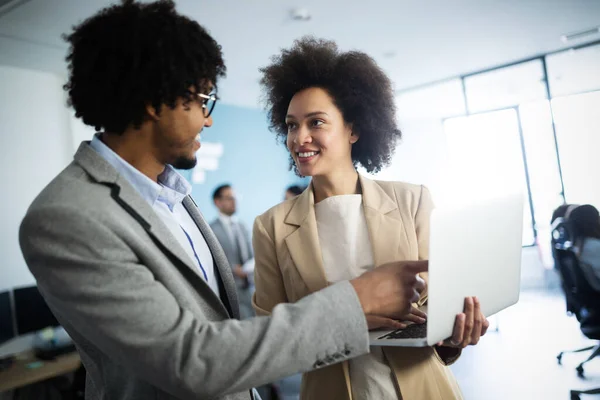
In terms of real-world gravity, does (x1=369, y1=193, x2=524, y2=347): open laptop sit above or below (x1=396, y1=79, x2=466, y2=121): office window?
below

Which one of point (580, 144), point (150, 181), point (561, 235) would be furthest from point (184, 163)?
point (561, 235)

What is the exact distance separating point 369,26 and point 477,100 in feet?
4.01

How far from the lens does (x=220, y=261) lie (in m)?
1.17

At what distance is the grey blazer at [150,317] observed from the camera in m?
0.71

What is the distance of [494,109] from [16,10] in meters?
3.73

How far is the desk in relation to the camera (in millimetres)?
3023

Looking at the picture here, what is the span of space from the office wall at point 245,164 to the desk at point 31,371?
3.11 m

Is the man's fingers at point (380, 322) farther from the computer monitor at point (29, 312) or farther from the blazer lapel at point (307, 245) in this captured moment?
the computer monitor at point (29, 312)

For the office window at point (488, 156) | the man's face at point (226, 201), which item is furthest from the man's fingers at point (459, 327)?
the man's face at point (226, 201)

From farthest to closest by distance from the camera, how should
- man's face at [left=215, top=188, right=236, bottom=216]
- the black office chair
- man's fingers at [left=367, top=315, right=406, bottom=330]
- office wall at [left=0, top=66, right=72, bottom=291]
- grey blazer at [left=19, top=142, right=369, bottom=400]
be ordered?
man's face at [left=215, top=188, right=236, bottom=216] < office wall at [left=0, top=66, right=72, bottom=291] < the black office chair < man's fingers at [left=367, top=315, right=406, bottom=330] < grey blazer at [left=19, top=142, right=369, bottom=400]

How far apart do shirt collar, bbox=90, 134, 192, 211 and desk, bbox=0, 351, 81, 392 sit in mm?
2669

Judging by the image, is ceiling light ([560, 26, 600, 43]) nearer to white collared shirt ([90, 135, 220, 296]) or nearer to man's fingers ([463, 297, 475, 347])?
man's fingers ([463, 297, 475, 347])

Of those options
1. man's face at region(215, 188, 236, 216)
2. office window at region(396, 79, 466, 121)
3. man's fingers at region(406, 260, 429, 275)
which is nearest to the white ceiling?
office window at region(396, 79, 466, 121)

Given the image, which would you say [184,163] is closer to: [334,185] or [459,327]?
[334,185]
